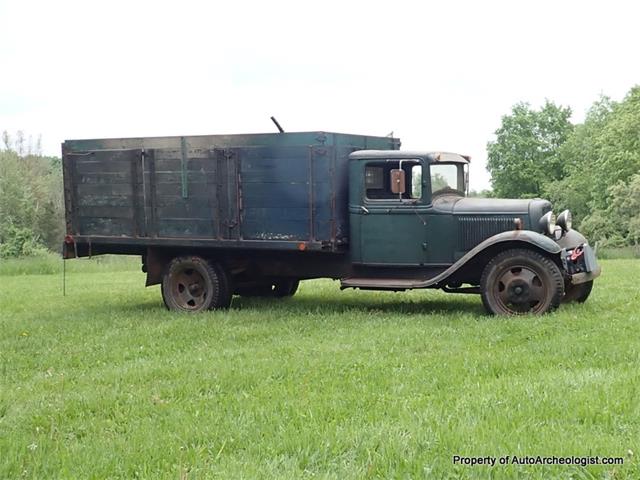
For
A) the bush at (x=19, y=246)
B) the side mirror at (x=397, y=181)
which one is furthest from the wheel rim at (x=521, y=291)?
the bush at (x=19, y=246)

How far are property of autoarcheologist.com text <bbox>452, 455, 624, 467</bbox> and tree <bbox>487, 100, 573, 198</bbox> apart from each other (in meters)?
54.8

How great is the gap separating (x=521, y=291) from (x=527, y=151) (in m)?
52.1

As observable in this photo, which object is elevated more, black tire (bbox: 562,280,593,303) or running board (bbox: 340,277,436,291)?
running board (bbox: 340,277,436,291)

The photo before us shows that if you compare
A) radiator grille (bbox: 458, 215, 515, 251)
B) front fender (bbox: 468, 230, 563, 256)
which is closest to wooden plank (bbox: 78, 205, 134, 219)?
radiator grille (bbox: 458, 215, 515, 251)

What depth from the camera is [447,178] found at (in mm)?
10656

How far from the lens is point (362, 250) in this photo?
1048 cm

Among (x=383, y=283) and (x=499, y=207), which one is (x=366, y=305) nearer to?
(x=383, y=283)

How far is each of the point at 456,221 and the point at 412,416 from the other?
5262 millimetres

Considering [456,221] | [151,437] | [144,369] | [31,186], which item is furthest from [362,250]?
[31,186]

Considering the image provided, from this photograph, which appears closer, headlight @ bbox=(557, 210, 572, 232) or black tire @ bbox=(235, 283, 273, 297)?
headlight @ bbox=(557, 210, 572, 232)

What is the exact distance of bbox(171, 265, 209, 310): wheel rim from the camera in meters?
11.3

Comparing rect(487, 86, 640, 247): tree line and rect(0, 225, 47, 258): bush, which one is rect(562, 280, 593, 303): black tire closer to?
rect(0, 225, 47, 258): bush

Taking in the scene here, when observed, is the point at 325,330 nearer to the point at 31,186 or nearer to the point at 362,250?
the point at 362,250

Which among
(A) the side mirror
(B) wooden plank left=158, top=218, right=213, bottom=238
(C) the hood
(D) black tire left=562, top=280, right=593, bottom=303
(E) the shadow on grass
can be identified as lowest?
(E) the shadow on grass
